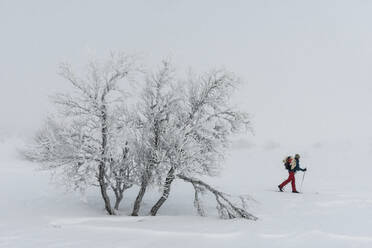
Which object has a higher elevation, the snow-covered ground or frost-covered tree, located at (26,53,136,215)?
frost-covered tree, located at (26,53,136,215)

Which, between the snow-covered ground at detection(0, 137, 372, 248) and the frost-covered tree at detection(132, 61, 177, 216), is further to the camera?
the frost-covered tree at detection(132, 61, 177, 216)

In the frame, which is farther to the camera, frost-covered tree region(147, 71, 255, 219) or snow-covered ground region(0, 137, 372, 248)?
frost-covered tree region(147, 71, 255, 219)

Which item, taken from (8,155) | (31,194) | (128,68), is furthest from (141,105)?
(8,155)

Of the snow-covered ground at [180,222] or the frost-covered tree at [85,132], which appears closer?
the snow-covered ground at [180,222]

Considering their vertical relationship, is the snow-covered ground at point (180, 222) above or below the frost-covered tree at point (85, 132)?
below

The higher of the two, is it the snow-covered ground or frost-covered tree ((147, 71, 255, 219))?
frost-covered tree ((147, 71, 255, 219))

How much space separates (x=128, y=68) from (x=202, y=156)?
421cm

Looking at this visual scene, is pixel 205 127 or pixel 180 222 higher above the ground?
pixel 205 127

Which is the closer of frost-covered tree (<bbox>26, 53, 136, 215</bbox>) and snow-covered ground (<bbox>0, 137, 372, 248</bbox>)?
snow-covered ground (<bbox>0, 137, 372, 248</bbox>)

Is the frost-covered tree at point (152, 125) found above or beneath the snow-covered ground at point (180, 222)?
above

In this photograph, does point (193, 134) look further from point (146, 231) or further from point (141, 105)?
point (146, 231)

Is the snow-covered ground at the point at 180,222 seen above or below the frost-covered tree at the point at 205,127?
below

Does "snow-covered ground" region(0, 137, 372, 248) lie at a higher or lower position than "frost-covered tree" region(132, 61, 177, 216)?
lower

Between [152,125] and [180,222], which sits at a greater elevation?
[152,125]
